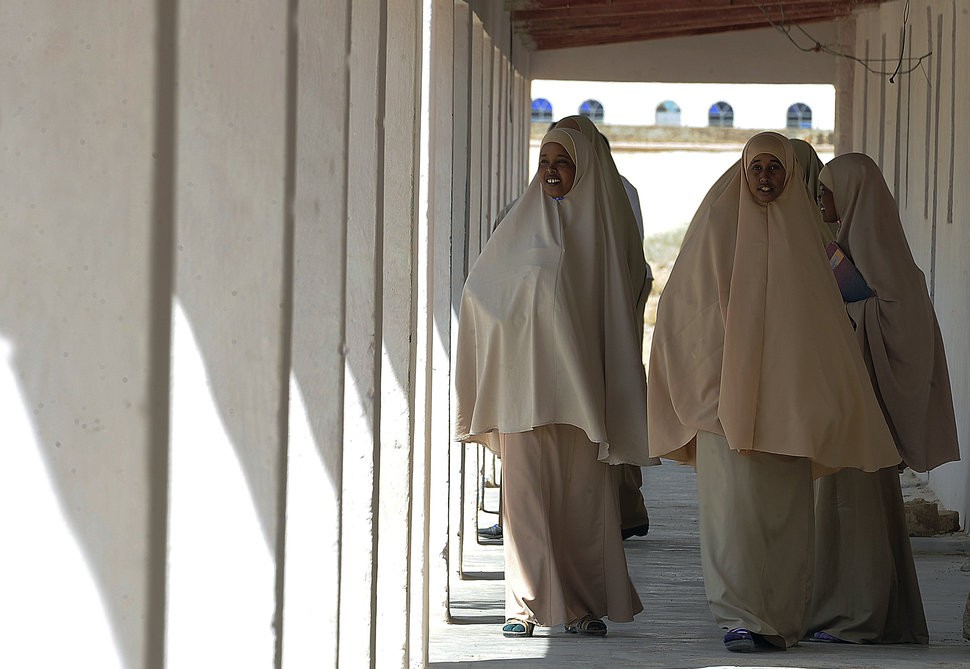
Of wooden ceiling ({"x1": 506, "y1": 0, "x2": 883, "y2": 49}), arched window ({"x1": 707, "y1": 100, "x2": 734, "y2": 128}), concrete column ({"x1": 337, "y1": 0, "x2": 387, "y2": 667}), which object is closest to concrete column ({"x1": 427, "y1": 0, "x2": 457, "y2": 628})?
concrete column ({"x1": 337, "y1": 0, "x2": 387, "y2": 667})

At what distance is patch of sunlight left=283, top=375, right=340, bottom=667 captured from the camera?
10.1 feet

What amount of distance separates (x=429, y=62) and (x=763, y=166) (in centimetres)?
131

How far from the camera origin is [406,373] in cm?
389

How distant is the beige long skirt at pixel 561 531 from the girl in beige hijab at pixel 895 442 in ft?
2.58

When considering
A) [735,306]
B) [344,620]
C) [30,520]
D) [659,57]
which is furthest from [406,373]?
[659,57]

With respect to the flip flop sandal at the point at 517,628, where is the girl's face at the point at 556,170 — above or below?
above

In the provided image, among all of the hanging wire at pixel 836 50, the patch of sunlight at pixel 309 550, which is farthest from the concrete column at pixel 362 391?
the hanging wire at pixel 836 50

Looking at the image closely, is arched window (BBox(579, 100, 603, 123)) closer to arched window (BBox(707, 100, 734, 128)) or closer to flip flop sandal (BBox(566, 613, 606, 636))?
arched window (BBox(707, 100, 734, 128))

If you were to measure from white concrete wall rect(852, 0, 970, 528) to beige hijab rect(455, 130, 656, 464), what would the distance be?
3.05 meters

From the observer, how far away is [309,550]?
319 cm

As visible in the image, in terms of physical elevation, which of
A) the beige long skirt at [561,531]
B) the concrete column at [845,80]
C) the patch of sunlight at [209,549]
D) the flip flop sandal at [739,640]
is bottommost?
the flip flop sandal at [739,640]

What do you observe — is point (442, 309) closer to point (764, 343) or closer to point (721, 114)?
point (764, 343)

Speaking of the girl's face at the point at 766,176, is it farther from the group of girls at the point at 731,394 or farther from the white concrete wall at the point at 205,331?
the white concrete wall at the point at 205,331

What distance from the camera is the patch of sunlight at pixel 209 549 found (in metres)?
2.32
